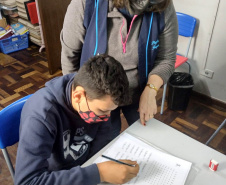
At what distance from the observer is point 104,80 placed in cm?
76

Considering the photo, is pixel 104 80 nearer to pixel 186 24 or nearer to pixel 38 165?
pixel 38 165

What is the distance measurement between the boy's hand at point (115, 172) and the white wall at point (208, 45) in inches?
70.2

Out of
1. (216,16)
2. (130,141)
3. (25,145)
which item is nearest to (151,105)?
(130,141)

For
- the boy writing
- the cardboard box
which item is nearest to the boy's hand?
the boy writing

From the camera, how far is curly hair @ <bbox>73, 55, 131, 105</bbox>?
0.77 m

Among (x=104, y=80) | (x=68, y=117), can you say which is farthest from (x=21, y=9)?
(x=104, y=80)

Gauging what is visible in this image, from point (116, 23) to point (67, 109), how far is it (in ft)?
1.41

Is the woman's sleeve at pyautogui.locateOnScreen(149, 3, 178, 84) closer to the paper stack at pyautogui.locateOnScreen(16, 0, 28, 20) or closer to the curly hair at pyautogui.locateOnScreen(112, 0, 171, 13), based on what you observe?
the curly hair at pyautogui.locateOnScreen(112, 0, 171, 13)

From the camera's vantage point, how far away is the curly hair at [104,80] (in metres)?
0.77

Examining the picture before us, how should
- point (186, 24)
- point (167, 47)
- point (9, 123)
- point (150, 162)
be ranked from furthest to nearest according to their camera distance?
point (186, 24) < point (167, 47) < point (9, 123) < point (150, 162)

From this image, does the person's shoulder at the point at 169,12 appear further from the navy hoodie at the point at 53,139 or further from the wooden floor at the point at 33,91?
the wooden floor at the point at 33,91

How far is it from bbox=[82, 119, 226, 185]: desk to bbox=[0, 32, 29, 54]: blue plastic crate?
2827 mm

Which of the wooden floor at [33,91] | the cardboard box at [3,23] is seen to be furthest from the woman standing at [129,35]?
the cardboard box at [3,23]

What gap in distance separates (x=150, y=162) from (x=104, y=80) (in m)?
0.37
